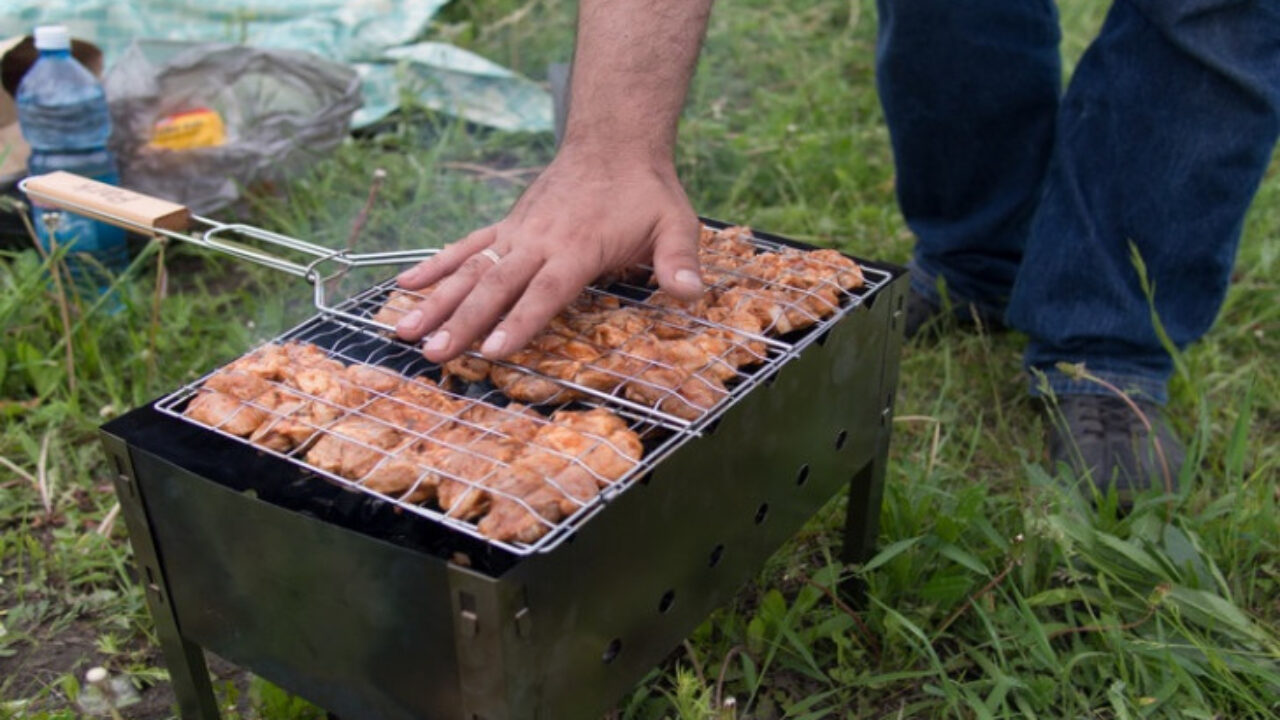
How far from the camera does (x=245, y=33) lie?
173 inches

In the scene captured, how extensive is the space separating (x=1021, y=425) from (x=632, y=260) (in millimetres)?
1538

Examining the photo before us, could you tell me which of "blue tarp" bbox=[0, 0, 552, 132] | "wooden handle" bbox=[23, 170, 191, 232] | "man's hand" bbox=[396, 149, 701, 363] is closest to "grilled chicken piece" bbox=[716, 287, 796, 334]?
"man's hand" bbox=[396, 149, 701, 363]

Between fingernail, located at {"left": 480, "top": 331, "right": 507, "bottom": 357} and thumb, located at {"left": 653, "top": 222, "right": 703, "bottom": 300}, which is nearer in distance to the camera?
fingernail, located at {"left": 480, "top": 331, "right": 507, "bottom": 357}

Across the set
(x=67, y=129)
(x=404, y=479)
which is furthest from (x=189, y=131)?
(x=404, y=479)

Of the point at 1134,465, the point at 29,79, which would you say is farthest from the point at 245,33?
the point at 1134,465

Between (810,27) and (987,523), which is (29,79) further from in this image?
(810,27)

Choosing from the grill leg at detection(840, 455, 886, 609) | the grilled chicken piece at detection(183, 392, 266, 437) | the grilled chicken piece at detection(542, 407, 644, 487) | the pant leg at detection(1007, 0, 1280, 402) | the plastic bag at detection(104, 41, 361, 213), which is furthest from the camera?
the plastic bag at detection(104, 41, 361, 213)

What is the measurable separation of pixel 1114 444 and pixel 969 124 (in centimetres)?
93

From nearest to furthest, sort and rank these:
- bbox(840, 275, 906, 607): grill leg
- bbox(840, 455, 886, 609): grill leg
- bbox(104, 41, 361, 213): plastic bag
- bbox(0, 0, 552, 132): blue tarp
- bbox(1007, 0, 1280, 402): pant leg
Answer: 1. bbox(840, 275, 906, 607): grill leg
2. bbox(840, 455, 886, 609): grill leg
3. bbox(1007, 0, 1280, 402): pant leg
4. bbox(104, 41, 361, 213): plastic bag
5. bbox(0, 0, 552, 132): blue tarp

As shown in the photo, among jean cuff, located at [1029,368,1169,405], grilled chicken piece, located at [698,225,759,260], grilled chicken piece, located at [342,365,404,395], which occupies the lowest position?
jean cuff, located at [1029,368,1169,405]

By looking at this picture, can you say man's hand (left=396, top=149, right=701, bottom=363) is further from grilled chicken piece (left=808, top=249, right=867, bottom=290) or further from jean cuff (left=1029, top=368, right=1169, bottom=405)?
jean cuff (left=1029, top=368, right=1169, bottom=405)

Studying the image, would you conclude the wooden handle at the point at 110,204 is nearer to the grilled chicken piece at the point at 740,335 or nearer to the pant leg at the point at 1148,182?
the grilled chicken piece at the point at 740,335

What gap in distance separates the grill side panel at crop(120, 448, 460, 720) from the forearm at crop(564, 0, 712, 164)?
740 millimetres

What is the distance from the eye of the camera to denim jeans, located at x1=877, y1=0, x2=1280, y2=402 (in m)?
2.44
